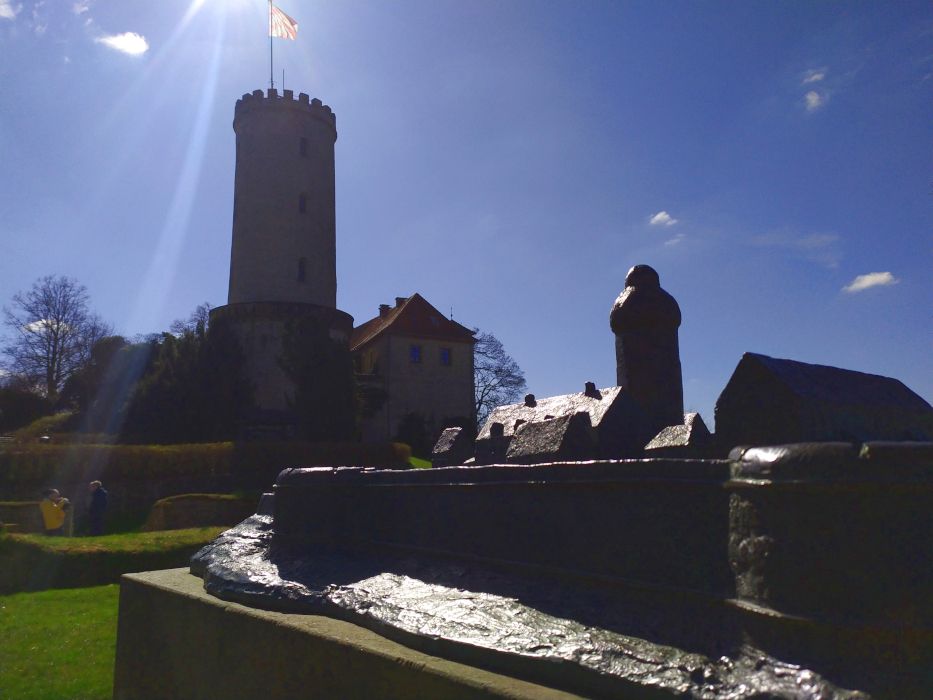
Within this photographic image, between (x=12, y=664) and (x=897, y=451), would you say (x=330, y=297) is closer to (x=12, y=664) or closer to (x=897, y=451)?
(x=12, y=664)

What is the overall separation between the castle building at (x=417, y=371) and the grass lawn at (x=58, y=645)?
96.5 ft

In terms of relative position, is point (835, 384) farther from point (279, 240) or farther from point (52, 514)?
point (279, 240)

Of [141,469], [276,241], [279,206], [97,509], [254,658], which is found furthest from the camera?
[279,206]

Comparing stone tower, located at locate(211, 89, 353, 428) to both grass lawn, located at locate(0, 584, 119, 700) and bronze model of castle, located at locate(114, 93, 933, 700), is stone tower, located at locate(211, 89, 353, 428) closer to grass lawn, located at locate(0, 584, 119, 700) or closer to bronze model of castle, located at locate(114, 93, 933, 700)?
grass lawn, located at locate(0, 584, 119, 700)

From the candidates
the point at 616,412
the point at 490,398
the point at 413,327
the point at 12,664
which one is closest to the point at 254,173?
the point at 413,327

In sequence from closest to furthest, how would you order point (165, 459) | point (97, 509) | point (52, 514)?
point (52, 514) → point (97, 509) → point (165, 459)

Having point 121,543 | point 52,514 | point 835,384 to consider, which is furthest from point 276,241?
point 835,384

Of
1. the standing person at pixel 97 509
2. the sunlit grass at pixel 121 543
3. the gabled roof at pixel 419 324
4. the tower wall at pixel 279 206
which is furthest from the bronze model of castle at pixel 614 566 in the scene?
the gabled roof at pixel 419 324

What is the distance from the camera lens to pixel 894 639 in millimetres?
1808

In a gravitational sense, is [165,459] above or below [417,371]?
below

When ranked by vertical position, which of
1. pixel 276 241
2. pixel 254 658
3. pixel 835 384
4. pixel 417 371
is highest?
pixel 276 241

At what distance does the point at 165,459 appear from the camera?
2336 cm

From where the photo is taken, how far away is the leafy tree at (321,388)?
102ft

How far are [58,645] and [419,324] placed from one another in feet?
116
